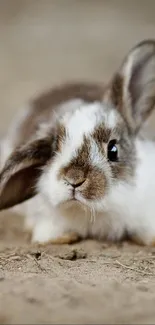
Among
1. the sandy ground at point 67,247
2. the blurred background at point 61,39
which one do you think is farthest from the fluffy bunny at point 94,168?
the blurred background at point 61,39

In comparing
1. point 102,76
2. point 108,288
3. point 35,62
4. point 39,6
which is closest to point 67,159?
point 108,288

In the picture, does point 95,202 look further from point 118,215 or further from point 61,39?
point 61,39

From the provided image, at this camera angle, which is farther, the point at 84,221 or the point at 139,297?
the point at 84,221

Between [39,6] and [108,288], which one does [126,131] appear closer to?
[108,288]

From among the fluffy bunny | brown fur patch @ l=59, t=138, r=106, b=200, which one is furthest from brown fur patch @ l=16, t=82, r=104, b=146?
brown fur patch @ l=59, t=138, r=106, b=200

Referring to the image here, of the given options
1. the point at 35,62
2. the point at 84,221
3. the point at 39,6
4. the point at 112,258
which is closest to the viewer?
the point at 112,258

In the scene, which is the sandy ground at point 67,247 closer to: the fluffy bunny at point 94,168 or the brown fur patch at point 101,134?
the fluffy bunny at point 94,168
